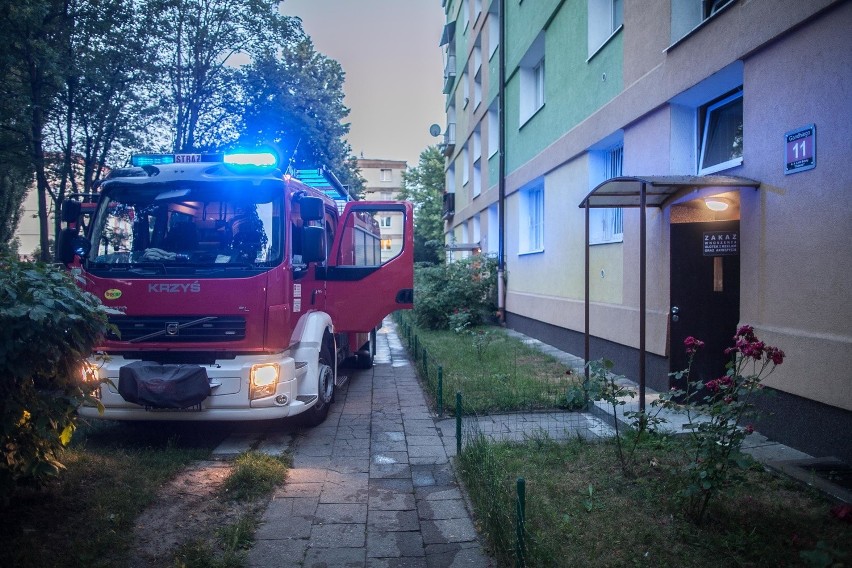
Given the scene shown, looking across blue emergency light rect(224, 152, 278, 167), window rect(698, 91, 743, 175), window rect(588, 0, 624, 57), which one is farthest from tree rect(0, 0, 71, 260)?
window rect(698, 91, 743, 175)

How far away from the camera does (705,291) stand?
6723 mm

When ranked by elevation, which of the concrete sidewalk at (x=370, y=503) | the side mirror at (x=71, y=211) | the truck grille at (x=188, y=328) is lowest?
the concrete sidewalk at (x=370, y=503)

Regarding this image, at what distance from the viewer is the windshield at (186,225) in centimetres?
605

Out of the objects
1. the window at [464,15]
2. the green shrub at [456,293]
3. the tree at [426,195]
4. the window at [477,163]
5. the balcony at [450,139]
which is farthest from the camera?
the tree at [426,195]

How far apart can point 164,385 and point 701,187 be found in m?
5.30

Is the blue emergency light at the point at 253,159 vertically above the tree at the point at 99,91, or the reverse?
the tree at the point at 99,91

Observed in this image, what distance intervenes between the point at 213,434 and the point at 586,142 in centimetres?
711

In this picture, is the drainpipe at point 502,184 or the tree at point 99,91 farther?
the drainpipe at point 502,184

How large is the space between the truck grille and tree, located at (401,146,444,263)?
36711 millimetres

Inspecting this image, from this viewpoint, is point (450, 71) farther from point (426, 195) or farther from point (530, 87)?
point (426, 195)

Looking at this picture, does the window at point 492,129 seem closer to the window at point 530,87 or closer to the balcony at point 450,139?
the window at point 530,87

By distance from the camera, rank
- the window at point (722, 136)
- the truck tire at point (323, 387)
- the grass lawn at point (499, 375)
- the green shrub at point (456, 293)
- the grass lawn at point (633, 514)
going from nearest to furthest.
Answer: the grass lawn at point (633, 514) < the window at point (722, 136) < the truck tire at point (323, 387) < the grass lawn at point (499, 375) < the green shrub at point (456, 293)

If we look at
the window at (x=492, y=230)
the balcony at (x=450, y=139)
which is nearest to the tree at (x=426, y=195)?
the balcony at (x=450, y=139)

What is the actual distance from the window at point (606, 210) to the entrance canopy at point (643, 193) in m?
1.89
